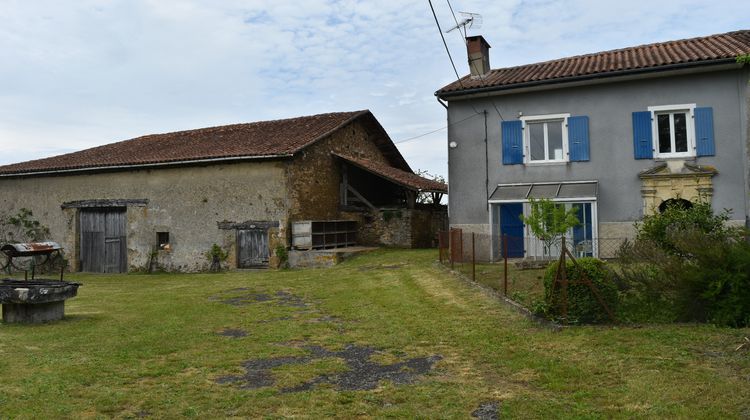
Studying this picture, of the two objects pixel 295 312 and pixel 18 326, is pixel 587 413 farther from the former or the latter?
pixel 18 326

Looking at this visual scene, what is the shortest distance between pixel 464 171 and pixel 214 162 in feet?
28.6

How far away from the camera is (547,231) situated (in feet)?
45.6

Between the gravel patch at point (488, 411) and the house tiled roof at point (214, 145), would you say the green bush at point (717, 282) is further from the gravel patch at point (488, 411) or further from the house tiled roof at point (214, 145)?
the house tiled roof at point (214, 145)

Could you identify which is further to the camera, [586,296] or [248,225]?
[248,225]

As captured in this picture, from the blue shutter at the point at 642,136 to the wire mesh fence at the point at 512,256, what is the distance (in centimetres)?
239

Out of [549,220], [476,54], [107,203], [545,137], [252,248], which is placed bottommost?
[252,248]

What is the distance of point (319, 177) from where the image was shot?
2062 centimetres

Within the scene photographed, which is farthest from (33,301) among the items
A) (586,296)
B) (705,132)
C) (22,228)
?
(22,228)

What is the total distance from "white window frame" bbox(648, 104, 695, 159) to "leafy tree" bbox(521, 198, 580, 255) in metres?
3.25

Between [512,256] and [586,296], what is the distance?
9.18 meters

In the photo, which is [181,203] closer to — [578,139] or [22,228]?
[22,228]

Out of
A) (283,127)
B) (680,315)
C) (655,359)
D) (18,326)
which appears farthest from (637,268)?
Answer: (283,127)

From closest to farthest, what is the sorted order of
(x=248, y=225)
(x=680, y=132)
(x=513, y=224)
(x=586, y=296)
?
(x=586, y=296) < (x=680, y=132) < (x=513, y=224) < (x=248, y=225)

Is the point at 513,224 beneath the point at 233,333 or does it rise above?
above
